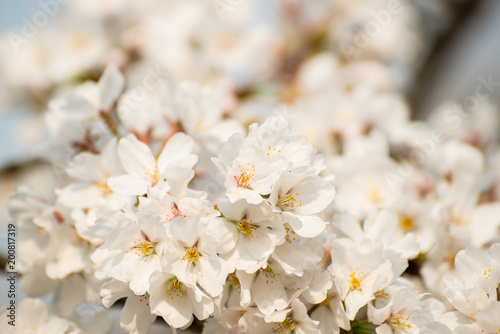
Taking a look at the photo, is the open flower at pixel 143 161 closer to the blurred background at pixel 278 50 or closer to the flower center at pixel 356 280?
the flower center at pixel 356 280

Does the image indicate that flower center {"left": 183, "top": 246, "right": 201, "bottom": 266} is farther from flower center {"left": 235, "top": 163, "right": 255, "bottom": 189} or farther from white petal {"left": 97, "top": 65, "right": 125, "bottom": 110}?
white petal {"left": 97, "top": 65, "right": 125, "bottom": 110}

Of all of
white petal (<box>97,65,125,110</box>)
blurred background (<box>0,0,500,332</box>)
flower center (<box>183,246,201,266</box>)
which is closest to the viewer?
flower center (<box>183,246,201,266</box>)

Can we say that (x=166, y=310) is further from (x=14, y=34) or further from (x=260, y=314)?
(x=14, y=34)

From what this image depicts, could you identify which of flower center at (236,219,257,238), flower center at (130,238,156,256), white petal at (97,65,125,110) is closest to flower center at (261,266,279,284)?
flower center at (236,219,257,238)

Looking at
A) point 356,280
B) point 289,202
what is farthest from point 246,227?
point 356,280

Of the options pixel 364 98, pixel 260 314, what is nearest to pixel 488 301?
pixel 260 314
